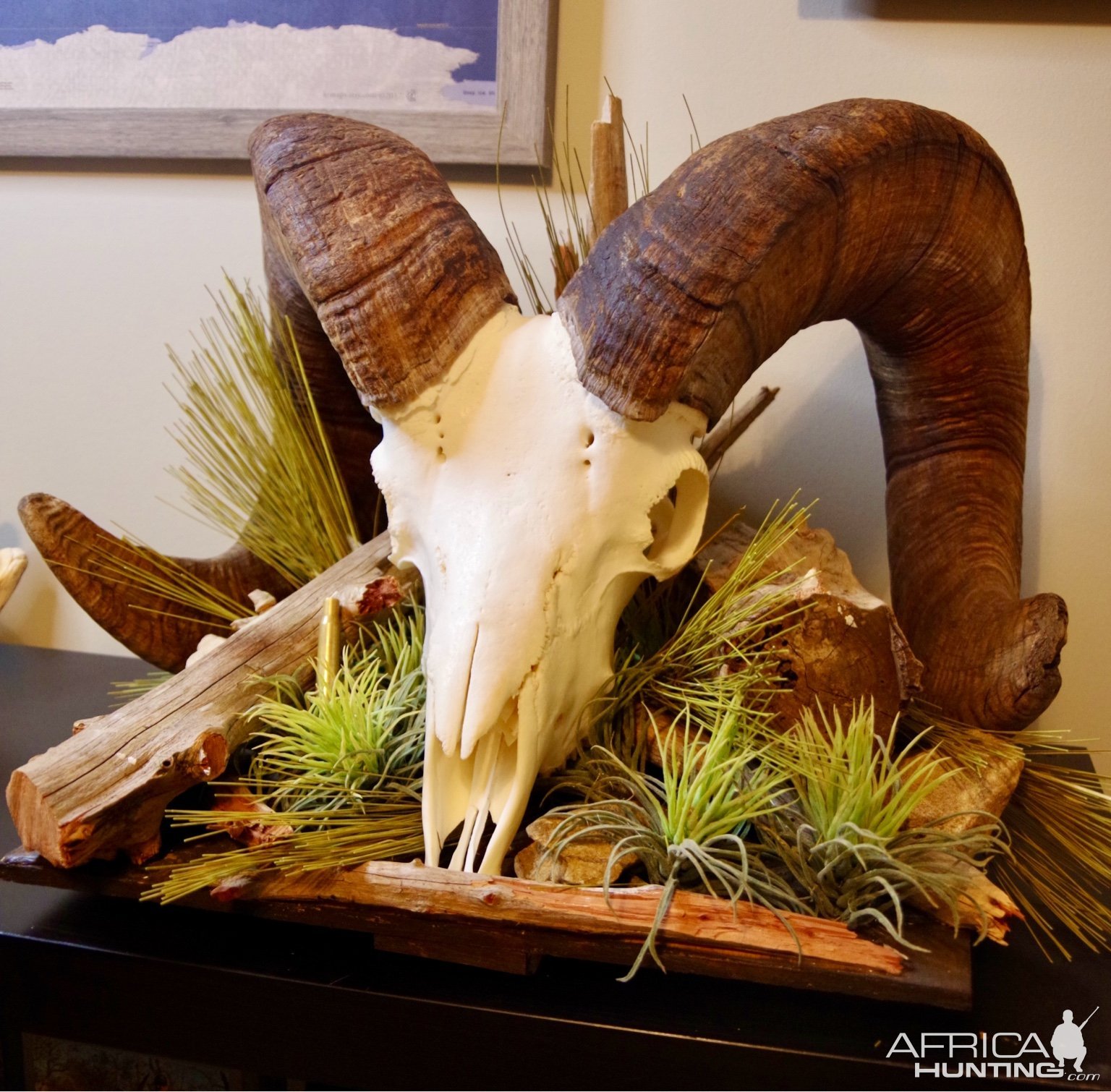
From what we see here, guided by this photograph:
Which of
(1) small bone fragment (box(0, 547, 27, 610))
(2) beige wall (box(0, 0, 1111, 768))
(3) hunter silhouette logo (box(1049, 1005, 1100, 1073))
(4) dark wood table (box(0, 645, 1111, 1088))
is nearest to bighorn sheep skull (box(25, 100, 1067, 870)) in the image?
(4) dark wood table (box(0, 645, 1111, 1088))

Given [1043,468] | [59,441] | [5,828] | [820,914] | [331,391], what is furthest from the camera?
[59,441]

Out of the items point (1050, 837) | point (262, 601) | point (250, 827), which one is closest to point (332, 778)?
point (250, 827)

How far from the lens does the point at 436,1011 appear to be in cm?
72

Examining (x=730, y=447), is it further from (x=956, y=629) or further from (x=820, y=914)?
(x=820, y=914)

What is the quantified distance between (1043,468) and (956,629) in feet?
1.53

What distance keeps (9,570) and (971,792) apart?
1349mm

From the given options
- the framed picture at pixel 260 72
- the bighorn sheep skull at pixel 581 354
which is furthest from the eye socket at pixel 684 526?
the framed picture at pixel 260 72

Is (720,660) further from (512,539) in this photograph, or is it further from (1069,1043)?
(1069,1043)

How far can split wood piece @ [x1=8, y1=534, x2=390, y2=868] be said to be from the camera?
754 mm

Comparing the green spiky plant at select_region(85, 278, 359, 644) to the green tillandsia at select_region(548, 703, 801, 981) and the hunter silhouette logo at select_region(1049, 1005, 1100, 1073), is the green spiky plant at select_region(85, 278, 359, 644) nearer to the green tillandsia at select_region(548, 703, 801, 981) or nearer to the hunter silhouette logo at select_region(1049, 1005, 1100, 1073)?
the green tillandsia at select_region(548, 703, 801, 981)

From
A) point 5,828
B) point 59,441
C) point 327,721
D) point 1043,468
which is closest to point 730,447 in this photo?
point 1043,468

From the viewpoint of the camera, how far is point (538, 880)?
0.75 m

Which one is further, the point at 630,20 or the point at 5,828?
the point at 630,20

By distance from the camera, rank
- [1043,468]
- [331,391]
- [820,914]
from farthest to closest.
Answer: [1043,468] → [331,391] → [820,914]
